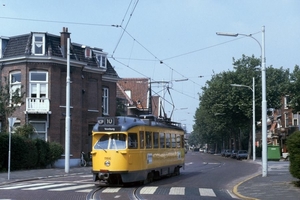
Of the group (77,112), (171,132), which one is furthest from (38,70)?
(171,132)

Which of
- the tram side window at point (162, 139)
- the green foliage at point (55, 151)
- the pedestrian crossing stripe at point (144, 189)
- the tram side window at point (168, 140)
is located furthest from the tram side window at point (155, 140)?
the green foliage at point (55, 151)

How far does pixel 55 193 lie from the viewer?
19172mm

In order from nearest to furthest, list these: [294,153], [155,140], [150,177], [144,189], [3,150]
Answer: [294,153]
[144,189]
[150,177]
[155,140]
[3,150]

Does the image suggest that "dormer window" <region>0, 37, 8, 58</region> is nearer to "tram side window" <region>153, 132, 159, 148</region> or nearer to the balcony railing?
the balcony railing

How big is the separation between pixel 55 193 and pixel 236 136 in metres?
70.3

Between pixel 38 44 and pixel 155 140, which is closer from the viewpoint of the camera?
pixel 155 140

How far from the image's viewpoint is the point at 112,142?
22.1 m

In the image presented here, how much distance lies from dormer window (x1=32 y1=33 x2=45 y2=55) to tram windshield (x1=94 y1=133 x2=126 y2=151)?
1970 centimetres

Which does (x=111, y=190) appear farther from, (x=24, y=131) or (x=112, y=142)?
(x=24, y=131)

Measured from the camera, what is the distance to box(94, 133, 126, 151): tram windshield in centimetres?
2200

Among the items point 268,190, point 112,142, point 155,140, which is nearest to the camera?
point 268,190

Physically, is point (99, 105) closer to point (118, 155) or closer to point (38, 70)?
point (38, 70)

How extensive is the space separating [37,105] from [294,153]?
2404 cm

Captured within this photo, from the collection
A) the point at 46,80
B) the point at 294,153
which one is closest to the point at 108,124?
the point at 294,153
